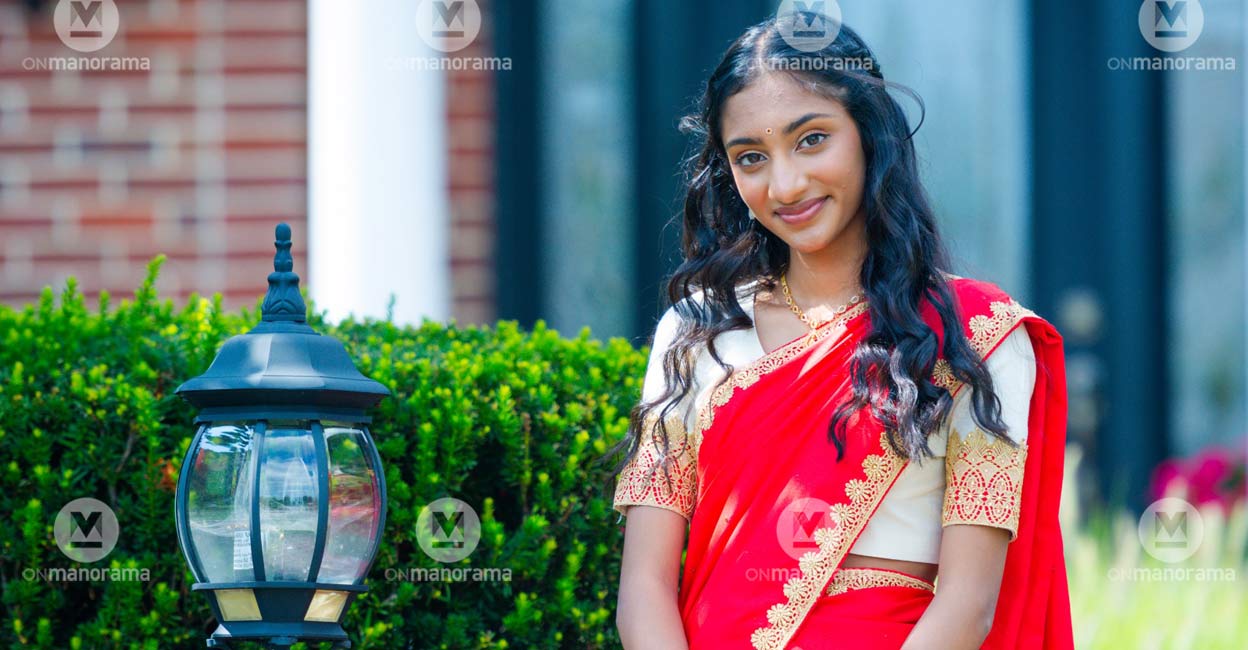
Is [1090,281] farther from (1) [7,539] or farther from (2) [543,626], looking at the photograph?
(1) [7,539]

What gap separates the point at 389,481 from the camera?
308 cm

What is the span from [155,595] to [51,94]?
3807 millimetres

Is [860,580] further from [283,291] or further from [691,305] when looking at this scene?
[283,291]

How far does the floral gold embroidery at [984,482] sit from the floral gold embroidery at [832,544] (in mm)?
96

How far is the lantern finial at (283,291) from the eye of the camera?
2576 millimetres

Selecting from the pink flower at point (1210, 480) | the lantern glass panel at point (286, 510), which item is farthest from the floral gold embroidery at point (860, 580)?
the pink flower at point (1210, 480)

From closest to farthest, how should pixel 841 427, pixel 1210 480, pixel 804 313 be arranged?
pixel 841 427, pixel 804 313, pixel 1210 480

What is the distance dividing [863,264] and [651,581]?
0.67 meters

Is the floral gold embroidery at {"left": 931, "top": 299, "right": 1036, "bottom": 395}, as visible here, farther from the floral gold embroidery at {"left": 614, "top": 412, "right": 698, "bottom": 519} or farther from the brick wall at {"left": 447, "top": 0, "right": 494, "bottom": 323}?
the brick wall at {"left": 447, "top": 0, "right": 494, "bottom": 323}
